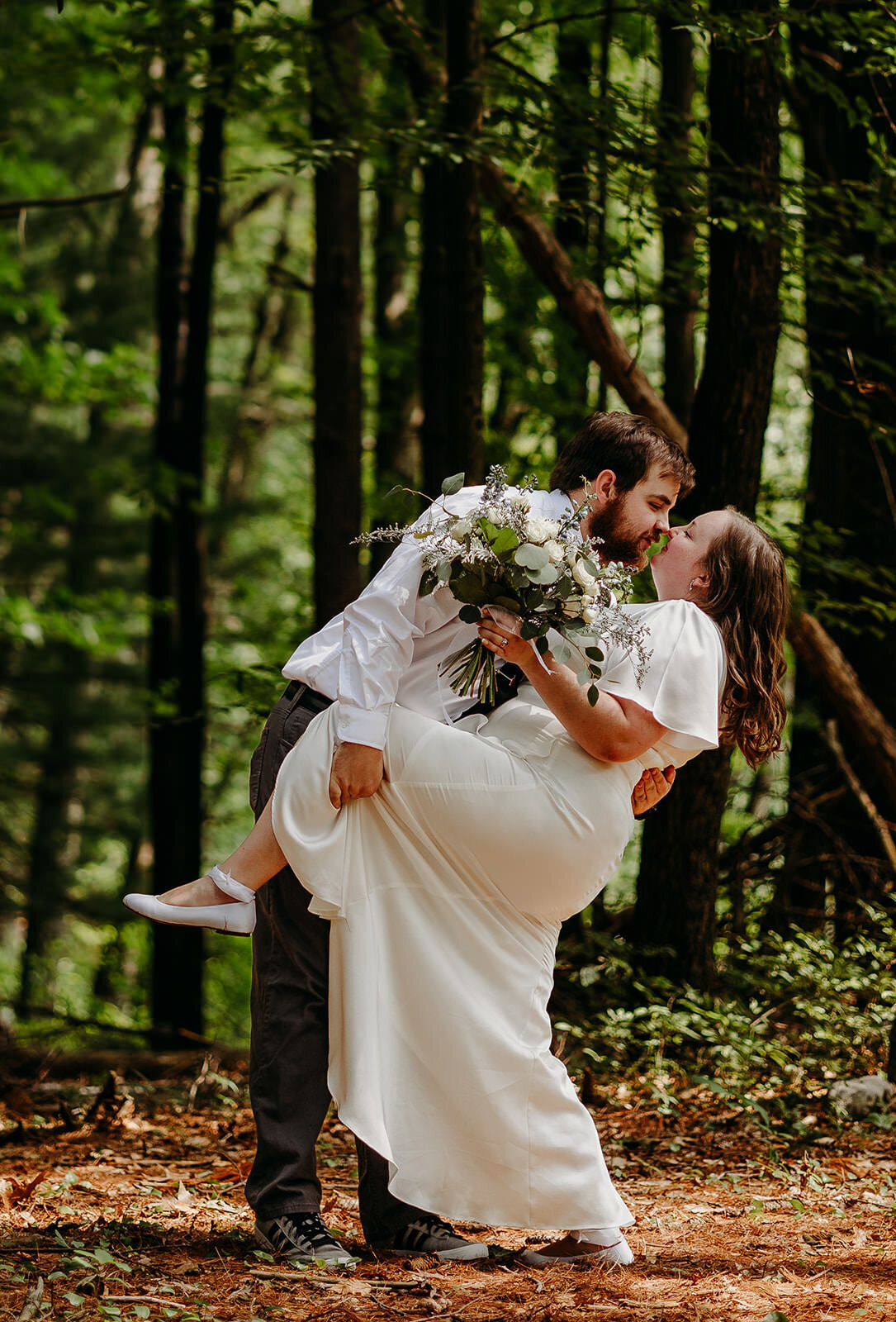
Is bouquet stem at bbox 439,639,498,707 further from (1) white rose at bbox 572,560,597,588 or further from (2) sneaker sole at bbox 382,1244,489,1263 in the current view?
(2) sneaker sole at bbox 382,1244,489,1263

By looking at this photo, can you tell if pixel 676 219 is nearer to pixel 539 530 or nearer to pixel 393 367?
pixel 539 530

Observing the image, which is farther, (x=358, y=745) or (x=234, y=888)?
(x=234, y=888)

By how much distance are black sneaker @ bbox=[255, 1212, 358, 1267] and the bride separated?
12.9 inches

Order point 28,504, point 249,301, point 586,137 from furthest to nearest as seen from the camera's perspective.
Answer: point 249,301 → point 28,504 → point 586,137

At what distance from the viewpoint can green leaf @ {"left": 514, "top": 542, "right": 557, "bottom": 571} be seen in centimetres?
A: 310

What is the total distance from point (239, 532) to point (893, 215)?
14.5m

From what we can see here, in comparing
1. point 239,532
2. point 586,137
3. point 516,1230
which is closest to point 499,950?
point 516,1230

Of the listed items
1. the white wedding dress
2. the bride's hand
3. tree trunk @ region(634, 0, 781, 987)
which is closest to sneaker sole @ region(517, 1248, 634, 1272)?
the white wedding dress

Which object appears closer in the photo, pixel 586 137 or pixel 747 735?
pixel 747 735

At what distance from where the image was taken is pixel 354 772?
330 centimetres

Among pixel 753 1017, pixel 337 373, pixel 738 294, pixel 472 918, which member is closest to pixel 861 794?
pixel 753 1017

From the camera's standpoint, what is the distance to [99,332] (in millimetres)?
17281

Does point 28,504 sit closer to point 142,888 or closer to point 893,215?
point 142,888

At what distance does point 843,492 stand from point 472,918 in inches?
221
